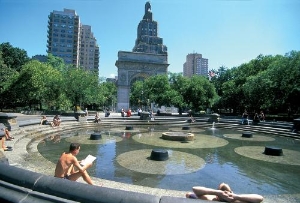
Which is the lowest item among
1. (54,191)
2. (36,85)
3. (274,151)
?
(274,151)

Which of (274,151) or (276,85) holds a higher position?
(276,85)

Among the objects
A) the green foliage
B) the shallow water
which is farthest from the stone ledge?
the green foliage

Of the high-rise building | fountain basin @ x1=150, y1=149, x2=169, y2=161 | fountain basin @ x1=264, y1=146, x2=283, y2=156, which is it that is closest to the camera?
fountain basin @ x1=150, y1=149, x2=169, y2=161

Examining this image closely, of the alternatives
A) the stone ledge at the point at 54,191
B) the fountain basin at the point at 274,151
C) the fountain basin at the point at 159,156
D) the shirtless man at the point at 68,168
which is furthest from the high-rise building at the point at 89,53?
the stone ledge at the point at 54,191

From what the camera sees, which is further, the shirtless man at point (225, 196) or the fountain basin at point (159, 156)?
the fountain basin at point (159, 156)

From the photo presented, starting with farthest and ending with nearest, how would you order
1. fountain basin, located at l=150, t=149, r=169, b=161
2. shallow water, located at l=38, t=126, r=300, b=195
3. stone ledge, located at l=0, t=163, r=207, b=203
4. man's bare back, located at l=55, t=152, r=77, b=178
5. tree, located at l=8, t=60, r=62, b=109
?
tree, located at l=8, t=60, r=62, b=109 < fountain basin, located at l=150, t=149, r=169, b=161 < shallow water, located at l=38, t=126, r=300, b=195 < man's bare back, located at l=55, t=152, r=77, b=178 < stone ledge, located at l=0, t=163, r=207, b=203

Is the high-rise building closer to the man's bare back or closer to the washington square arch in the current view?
the washington square arch

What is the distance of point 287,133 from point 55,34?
131 m

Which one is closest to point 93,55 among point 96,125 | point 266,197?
point 96,125

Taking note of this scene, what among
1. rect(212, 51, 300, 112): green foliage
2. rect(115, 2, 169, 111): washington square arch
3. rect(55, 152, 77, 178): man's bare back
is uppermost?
rect(115, 2, 169, 111): washington square arch

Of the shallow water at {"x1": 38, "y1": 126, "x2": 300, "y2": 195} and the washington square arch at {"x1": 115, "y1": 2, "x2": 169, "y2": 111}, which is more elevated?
the washington square arch at {"x1": 115, "y1": 2, "x2": 169, "y2": 111}

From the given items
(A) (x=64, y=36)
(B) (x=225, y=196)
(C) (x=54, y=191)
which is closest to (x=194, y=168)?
(B) (x=225, y=196)

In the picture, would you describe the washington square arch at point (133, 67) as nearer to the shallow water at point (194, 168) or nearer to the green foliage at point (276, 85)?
the green foliage at point (276, 85)

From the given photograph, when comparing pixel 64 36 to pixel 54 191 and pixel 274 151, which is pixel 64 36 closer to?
pixel 274 151
